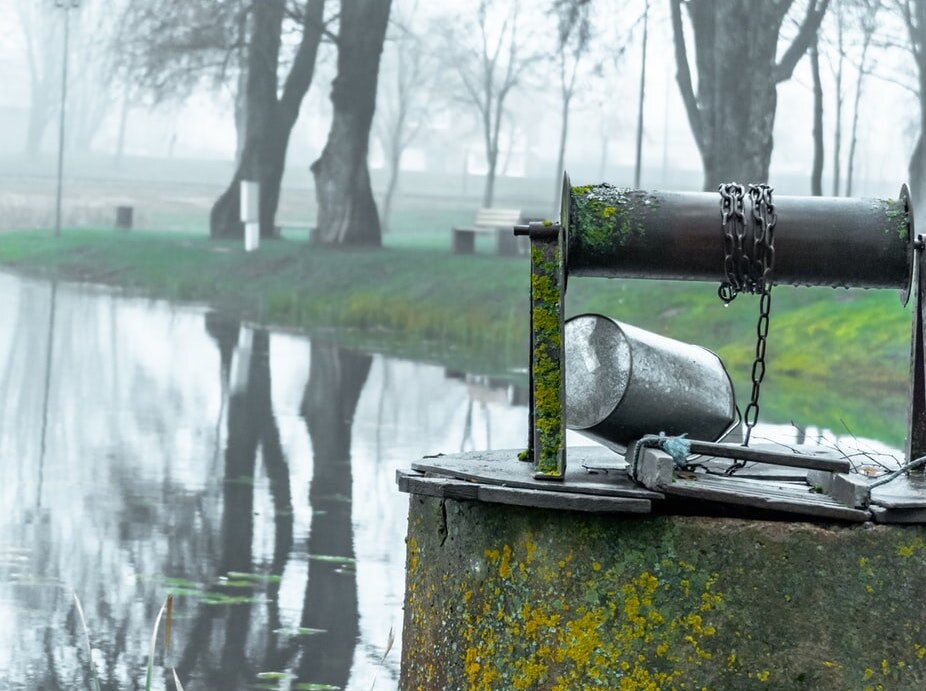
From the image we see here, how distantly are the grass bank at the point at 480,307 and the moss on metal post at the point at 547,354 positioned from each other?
10241 mm

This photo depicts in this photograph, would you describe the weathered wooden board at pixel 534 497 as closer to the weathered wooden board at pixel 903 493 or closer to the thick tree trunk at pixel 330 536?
the weathered wooden board at pixel 903 493

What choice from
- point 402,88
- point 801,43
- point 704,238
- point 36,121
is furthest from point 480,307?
point 36,121

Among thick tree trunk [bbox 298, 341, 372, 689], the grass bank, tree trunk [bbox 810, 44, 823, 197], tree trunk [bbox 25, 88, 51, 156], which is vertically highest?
tree trunk [bbox 25, 88, 51, 156]

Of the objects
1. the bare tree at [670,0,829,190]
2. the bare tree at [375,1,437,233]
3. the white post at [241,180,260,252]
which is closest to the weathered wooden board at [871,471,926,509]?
the bare tree at [670,0,829,190]

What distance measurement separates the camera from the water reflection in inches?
264

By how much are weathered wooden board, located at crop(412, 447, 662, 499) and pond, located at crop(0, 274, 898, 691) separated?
1.28m

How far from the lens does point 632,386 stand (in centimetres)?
456

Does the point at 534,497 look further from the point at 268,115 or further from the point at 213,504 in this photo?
the point at 268,115

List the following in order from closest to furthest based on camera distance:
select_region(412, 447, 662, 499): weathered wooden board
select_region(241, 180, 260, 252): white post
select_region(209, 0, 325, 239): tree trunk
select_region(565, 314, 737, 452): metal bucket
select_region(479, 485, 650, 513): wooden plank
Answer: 1. select_region(479, 485, 650, 513): wooden plank
2. select_region(412, 447, 662, 499): weathered wooden board
3. select_region(565, 314, 737, 452): metal bucket
4. select_region(241, 180, 260, 252): white post
5. select_region(209, 0, 325, 239): tree trunk

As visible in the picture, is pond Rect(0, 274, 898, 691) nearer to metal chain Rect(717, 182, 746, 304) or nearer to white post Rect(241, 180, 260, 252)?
metal chain Rect(717, 182, 746, 304)

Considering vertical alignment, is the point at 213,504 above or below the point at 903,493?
below

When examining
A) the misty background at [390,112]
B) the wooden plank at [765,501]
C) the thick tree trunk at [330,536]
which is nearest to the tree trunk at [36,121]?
the misty background at [390,112]

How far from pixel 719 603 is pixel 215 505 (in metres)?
6.18

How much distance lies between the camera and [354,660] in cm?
662
